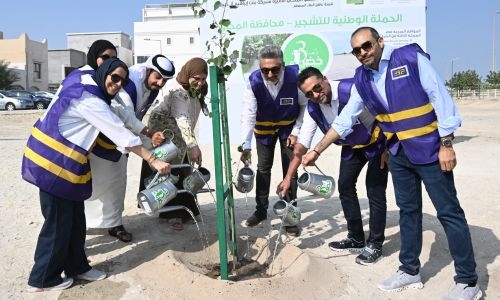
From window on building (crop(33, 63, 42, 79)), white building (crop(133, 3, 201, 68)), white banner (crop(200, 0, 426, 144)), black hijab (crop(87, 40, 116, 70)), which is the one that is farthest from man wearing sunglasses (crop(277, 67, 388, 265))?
white building (crop(133, 3, 201, 68))

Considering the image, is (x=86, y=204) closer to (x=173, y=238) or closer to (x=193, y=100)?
(x=173, y=238)

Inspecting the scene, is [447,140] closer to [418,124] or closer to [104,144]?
[418,124]

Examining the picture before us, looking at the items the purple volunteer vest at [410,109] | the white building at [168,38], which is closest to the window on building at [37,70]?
the white building at [168,38]

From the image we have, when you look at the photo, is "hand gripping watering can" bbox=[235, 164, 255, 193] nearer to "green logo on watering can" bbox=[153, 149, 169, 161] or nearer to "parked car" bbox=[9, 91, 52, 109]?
"green logo on watering can" bbox=[153, 149, 169, 161]

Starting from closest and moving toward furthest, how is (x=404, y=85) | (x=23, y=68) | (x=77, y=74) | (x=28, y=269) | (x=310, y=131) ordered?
1. (x=404, y=85)
2. (x=77, y=74)
3. (x=28, y=269)
4. (x=310, y=131)
5. (x=23, y=68)

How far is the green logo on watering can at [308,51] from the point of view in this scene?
10.5 meters

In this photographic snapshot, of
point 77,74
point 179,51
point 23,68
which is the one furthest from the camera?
point 179,51

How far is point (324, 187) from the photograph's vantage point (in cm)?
373

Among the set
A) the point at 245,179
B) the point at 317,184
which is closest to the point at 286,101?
the point at 245,179

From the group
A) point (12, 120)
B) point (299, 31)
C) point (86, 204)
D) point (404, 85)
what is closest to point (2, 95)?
point (12, 120)

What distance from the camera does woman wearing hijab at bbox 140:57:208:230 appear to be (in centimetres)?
390

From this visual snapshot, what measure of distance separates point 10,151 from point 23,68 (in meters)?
43.7

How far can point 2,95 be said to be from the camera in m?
28.9

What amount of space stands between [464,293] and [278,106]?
217cm
